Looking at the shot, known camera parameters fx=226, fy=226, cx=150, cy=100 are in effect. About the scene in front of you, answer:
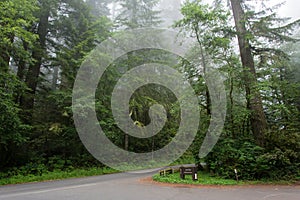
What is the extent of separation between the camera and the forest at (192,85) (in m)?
10.7

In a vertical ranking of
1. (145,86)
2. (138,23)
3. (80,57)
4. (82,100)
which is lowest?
(82,100)

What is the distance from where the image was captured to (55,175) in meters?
12.6

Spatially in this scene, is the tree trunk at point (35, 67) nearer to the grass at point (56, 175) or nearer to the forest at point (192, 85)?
the forest at point (192, 85)

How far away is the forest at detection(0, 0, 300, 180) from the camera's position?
10.7 m

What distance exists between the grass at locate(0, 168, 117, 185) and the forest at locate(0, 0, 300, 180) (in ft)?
2.13

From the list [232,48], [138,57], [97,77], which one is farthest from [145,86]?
[232,48]

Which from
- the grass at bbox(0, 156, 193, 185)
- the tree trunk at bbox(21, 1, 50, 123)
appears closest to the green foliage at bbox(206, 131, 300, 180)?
the grass at bbox(0, 156, 193, 185)

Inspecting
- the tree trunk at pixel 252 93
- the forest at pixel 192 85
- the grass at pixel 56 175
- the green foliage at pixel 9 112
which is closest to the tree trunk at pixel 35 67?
the forest at pixel 192 85

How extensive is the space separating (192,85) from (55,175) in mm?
9051

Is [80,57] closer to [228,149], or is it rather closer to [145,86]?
[145,86]

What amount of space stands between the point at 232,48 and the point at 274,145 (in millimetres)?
5356

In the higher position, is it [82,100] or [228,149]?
[82,100]

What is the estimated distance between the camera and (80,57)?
15.8 meters

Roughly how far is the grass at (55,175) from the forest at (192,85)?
2.13 feet
